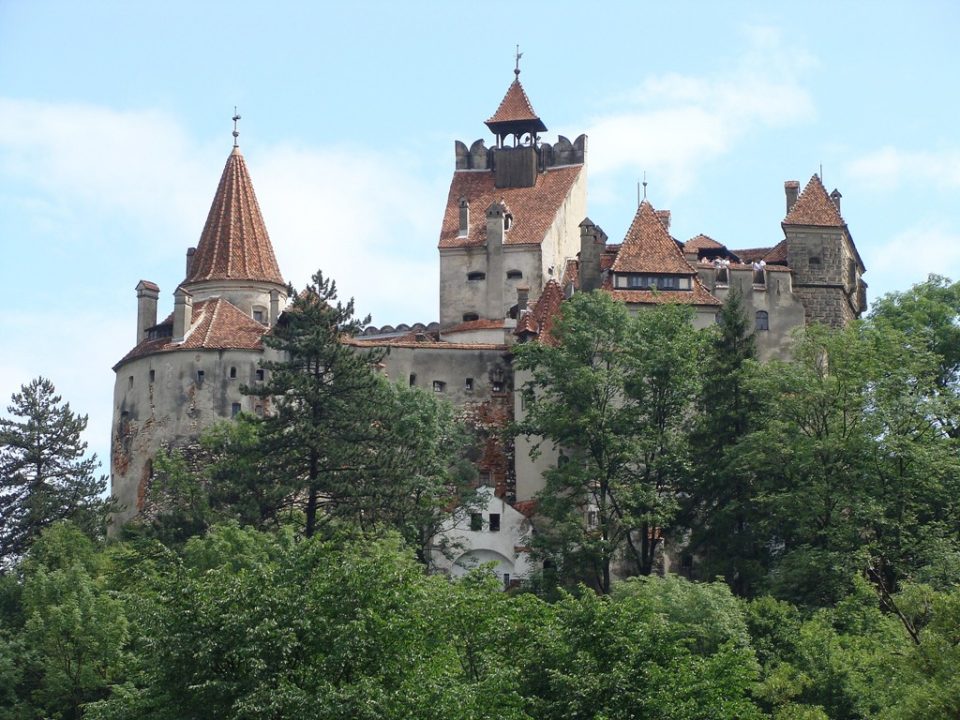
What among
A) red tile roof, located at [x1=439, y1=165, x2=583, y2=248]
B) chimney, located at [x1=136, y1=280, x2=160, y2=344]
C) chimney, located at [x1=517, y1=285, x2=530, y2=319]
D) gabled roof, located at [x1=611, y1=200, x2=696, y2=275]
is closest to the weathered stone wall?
chimney, located at [x1=136, y1=280, x2=160, y2=344]

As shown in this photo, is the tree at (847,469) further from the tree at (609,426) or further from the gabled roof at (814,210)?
the gabled roof at (814,210)

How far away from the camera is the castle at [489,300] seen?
287ft

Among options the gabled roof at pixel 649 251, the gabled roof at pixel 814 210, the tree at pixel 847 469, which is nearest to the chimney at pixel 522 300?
the gabled roof at pixel 649 251

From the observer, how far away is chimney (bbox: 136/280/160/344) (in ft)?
313

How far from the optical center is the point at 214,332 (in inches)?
3620

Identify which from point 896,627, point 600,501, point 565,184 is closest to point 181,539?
point 600,501

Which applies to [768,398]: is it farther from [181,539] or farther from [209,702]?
[209,702]

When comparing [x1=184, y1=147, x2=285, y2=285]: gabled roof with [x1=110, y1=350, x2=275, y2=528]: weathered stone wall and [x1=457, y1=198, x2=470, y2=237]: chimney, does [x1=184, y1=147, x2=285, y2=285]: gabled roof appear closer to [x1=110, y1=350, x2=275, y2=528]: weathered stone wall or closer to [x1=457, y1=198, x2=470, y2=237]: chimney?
[x1=110, y1=350, x2=275, y2=528]: weathered stone wall

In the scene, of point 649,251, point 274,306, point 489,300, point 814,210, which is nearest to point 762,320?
point 649,251

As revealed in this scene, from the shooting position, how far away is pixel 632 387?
78.9m

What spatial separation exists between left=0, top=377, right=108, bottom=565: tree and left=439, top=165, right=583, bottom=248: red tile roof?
20210 millimetres

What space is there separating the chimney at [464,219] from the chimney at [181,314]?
13.2m

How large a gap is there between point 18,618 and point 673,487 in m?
22.7

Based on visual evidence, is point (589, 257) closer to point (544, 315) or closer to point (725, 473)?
point (544, 315)
